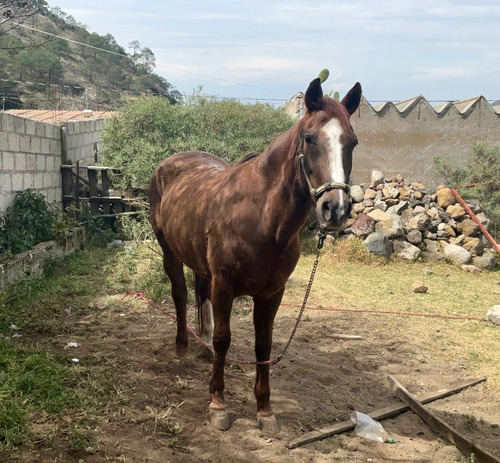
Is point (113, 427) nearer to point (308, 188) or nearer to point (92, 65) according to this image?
point (308, 188)

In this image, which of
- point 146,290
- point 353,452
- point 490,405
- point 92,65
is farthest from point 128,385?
point 92,65

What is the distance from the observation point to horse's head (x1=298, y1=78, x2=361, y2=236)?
254 cm

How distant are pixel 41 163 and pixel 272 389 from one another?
6.89 meters

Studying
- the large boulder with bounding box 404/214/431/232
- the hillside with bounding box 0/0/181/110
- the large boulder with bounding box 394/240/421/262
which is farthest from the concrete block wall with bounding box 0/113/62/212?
the hillside with bounding box 0/0/181/110

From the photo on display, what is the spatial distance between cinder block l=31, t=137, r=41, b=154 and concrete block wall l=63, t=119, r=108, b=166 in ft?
3.92

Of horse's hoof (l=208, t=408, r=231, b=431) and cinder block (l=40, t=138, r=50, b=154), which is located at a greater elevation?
cinder block (l=40, t=138, r=50, b=154)

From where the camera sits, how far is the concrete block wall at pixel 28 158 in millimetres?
7641

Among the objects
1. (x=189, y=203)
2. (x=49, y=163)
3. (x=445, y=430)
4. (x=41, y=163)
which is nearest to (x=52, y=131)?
(x=49, y=163)

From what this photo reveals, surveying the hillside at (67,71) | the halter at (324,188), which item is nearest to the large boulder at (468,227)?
the halter at (324,188)

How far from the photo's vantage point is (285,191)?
3.03 metres

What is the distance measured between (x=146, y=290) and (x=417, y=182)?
9.43 meters

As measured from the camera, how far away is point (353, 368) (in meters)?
4.88

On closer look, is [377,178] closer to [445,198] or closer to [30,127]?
[445,198]

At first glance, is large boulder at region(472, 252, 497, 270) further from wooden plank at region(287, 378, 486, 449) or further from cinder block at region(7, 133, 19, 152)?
cinder block at region(7, 133, 19, 152)
